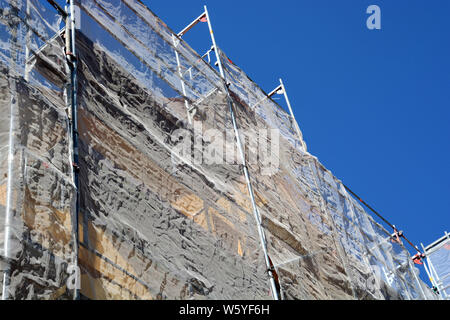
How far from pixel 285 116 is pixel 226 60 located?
150 centimetres

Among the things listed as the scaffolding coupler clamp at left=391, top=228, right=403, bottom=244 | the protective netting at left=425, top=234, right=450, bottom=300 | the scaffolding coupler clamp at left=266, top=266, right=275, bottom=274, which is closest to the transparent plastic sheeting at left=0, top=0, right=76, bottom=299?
the scaffolding coupler clamp at left=266, top=266, right=275, bottom=274

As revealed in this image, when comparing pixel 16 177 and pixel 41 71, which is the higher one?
pixel 41 71

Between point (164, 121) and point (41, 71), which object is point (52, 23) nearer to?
point (41, 71)

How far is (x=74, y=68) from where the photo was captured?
495 cm

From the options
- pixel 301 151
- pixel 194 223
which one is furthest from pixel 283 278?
pixel 301 151

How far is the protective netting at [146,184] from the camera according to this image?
3.74 m

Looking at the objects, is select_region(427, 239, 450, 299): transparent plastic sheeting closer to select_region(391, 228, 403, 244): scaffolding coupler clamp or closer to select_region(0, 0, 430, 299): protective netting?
select_region(391, 228, 403, 244): scaffolding coupler clamp

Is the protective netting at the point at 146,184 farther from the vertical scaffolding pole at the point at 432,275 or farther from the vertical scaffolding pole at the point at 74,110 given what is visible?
the vertical scaffolding pole at the point at 432,275

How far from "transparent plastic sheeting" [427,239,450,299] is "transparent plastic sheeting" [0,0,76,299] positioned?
9.38 m

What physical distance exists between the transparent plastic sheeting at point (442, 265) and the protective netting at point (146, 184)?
11.9 feet

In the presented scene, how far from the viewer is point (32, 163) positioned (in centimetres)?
377

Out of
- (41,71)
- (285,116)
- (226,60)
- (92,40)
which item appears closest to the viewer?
(41,71)

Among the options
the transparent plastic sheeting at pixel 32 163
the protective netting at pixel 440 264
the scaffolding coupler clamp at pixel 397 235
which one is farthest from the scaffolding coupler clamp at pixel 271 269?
the protective netting at pixel 440 264

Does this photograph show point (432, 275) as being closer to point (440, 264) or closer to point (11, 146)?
point (440, 264)
